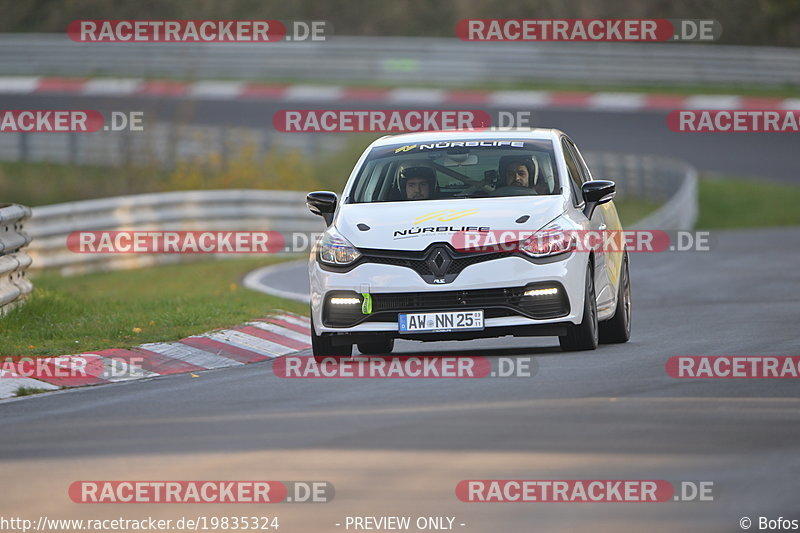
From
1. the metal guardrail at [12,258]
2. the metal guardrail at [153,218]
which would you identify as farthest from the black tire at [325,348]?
the metal guardrail at [153,218]

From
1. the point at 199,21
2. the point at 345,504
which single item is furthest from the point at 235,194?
the point at 199,21

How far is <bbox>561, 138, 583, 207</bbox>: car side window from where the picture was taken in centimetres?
1262

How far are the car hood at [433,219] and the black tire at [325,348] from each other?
2.43ft

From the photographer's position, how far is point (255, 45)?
1655 inches

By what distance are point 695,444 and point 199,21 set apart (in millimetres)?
40871

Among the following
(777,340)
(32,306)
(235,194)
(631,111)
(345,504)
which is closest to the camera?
(345,504)

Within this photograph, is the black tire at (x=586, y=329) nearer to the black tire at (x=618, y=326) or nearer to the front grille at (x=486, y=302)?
the front grille at (x=486, y=302)

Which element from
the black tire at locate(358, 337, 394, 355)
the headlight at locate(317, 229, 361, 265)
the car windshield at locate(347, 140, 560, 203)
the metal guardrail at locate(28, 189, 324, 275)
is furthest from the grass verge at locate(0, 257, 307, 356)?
the car windshield at locate(347, 140, 560, 203)

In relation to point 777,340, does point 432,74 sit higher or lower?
higher

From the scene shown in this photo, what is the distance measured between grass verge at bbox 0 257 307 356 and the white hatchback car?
2.17 m

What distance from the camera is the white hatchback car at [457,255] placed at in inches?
450

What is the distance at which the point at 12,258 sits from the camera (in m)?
14.7

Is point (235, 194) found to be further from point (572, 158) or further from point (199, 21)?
point (199, 21)

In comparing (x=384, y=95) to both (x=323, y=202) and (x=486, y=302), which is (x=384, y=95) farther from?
(x=486, y=302)
